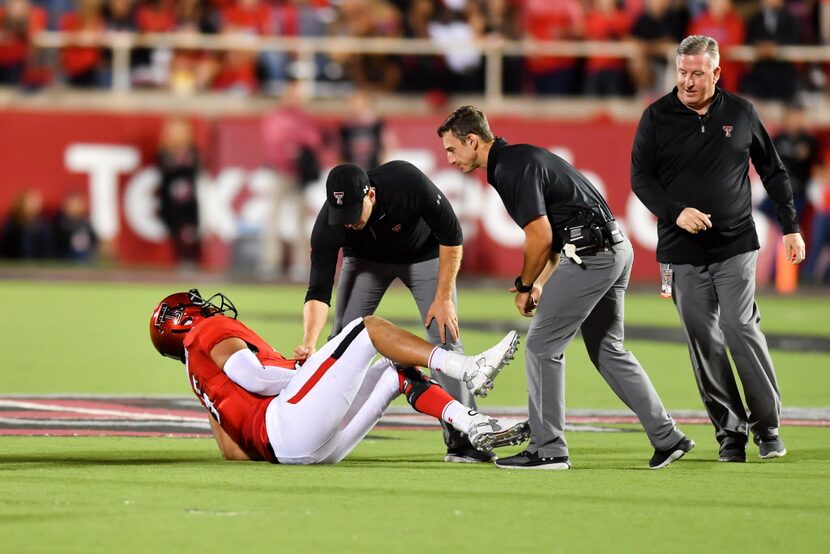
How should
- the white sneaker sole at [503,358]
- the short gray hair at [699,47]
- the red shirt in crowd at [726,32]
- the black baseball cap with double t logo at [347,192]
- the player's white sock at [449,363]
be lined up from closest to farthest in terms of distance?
the white sneaker sole at [503,358]
the player's white sock at [449,363]
the black baseball cap with double t logo at [347,192]
the short gray hair at [699,47]
the red shirt in crowd at [726,32]

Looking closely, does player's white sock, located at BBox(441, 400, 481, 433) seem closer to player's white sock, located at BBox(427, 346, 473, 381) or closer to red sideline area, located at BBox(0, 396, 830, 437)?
player's white sock, located at BBox(427, 346, 473, 381)

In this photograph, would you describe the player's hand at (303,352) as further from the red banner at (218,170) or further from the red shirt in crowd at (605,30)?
the red shirt in crowd at (605,30)

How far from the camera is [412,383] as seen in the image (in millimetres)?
8766

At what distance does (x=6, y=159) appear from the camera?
25141 mm

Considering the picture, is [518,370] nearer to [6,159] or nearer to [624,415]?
[624,415]

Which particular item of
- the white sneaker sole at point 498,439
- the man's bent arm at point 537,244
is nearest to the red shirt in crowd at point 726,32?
the man's bent arm at point 537,244

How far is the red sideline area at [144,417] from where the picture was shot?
1047cm

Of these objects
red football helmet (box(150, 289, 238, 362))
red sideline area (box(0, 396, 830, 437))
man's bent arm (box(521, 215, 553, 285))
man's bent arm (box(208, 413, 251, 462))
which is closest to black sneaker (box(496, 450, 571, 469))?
man's bent arm (box(521, 215, 553, 285))

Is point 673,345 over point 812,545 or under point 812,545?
under

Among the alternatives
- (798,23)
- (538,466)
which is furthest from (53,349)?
(798,23)

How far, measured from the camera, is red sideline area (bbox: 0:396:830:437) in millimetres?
10469

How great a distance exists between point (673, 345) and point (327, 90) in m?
10.7

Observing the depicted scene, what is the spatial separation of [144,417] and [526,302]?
346cm

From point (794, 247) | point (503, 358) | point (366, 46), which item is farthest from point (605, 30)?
point (503, 358)
